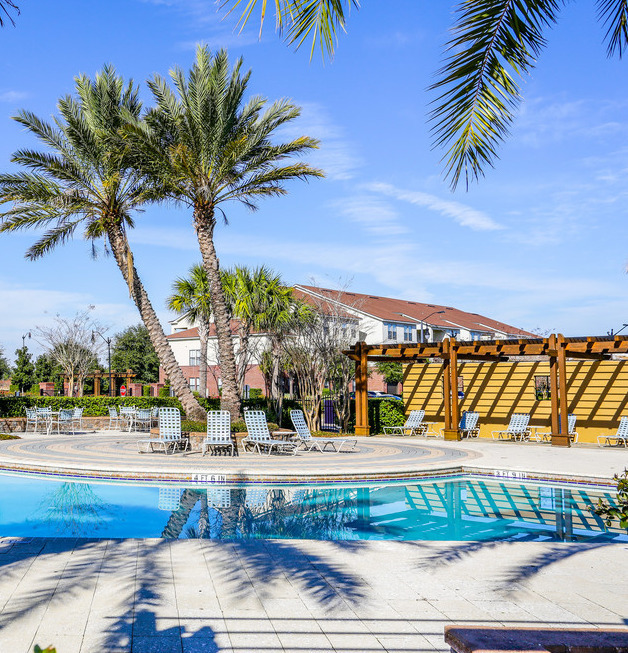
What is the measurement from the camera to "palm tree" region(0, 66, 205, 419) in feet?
61.9

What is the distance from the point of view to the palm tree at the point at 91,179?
61.9 ft

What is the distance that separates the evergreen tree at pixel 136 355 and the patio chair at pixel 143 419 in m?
35.6

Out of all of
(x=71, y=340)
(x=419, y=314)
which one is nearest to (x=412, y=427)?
(x=71, y=340)

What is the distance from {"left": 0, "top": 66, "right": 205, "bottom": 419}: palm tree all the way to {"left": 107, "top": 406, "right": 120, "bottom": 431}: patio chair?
27.0 feet

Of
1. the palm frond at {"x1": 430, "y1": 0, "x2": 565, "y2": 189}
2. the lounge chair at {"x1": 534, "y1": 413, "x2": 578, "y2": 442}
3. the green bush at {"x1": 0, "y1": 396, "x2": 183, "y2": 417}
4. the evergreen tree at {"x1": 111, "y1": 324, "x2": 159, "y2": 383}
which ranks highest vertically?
the evergreen tree at {"x1": 111, "y1": 324, "x2": 159, "y2": 383}

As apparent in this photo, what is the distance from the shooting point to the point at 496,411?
2475 centimetres

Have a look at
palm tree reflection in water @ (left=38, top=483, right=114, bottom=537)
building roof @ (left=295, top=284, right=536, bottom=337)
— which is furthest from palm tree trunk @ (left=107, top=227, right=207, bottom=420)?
building roof @ (left=295, top=284, right=536, bottom=337)

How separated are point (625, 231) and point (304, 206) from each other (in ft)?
36.2

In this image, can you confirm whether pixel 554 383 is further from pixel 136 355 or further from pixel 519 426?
pixel 136 355

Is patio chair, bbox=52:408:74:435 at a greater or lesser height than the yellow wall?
lesser

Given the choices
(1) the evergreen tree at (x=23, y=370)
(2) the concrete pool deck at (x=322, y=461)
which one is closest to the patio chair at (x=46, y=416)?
(2) the concrete pool deck at (x=322, y=461)

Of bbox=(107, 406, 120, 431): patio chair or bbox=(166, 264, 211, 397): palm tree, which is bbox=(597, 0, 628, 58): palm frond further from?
bbox=(166, 264, 211, 397): palm tree

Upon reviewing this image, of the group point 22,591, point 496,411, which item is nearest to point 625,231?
point 22,591

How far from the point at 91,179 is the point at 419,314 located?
1632 inches
